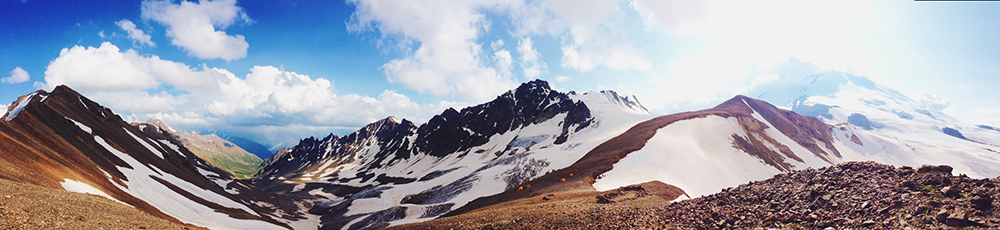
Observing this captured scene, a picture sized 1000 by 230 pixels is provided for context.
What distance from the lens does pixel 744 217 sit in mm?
15625

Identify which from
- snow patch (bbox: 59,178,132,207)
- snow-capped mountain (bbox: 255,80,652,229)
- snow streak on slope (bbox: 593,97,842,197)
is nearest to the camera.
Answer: snow patch (bbox: 59,178,132,207)

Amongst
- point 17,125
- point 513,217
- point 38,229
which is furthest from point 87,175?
point 513,217

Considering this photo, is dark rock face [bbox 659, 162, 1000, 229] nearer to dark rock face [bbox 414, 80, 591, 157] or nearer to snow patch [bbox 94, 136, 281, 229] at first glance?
snow patch [bbox 94, 136, 281, 229]

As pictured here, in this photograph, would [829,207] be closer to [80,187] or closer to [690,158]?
[80,187]

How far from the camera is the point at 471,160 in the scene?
142 metres

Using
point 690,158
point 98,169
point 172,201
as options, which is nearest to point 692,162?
point 690,158

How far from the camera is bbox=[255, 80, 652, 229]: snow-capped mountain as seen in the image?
70562 mm

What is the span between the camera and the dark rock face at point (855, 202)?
1115cm

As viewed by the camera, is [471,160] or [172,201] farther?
[471,160]

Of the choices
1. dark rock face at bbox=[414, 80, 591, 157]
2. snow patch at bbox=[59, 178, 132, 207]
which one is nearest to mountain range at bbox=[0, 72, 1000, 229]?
snow patch at bbox=[59, 178, 132, 207]

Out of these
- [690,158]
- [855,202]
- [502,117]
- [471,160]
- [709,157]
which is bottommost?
[855,202]

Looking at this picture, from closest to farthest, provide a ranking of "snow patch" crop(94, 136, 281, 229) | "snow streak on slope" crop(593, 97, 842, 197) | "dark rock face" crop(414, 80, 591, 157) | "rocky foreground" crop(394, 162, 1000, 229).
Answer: "rocky foreground" crop(394, 162, 1000, 229), "snow patch" crop(94, 136, 281, 229), "snow streak on slope" crop(593, 97, 842, 197), "dark rock face" crop(414, 80, 591, 157)

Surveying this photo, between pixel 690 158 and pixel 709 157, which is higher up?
pixel 709 157

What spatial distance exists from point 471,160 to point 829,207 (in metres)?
131
